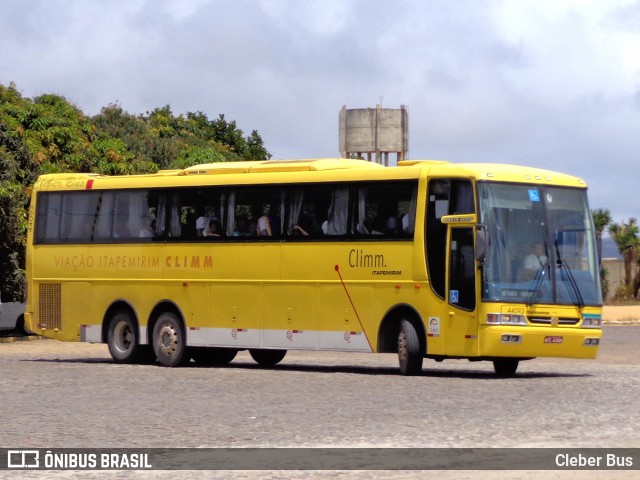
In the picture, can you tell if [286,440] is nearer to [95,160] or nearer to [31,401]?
[31,401]

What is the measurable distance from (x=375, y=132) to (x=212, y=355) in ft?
A: 184

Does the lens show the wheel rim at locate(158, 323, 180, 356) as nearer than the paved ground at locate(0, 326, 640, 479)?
No

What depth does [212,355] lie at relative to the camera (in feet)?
99.3

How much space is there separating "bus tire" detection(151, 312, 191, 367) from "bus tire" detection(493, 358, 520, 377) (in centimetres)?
604

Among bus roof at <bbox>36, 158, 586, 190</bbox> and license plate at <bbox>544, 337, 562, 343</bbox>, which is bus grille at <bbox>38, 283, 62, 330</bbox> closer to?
bus roof at <bbox>36, 158, 586, 190</bbox>

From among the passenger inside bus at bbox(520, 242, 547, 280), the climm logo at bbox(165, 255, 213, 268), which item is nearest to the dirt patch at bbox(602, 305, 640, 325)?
the climm logo at bbox(165, 255, 213, 268)

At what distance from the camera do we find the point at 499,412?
1809 centimetres

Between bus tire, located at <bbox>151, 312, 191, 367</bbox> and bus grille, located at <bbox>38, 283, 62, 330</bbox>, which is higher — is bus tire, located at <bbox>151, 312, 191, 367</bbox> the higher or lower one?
the lower one

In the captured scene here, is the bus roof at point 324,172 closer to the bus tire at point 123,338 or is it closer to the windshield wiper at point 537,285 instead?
the windshield wiper at point 537,285

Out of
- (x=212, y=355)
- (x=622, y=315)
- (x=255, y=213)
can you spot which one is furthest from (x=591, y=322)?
(x=622, y=315)

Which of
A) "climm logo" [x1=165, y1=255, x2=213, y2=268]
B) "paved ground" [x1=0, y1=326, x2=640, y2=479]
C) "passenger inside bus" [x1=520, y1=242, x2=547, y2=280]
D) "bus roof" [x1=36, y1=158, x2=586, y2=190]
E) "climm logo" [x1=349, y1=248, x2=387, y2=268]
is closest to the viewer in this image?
"paved ground" [x1=0, y1=326, x2=640, y2=479]

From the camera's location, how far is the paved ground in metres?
14.9

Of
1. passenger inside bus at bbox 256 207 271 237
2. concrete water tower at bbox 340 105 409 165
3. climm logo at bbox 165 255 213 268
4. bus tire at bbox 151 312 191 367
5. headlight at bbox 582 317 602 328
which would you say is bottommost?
bus tire at bbox 151 312 191 367

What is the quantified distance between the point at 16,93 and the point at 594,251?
2937 centimetres
